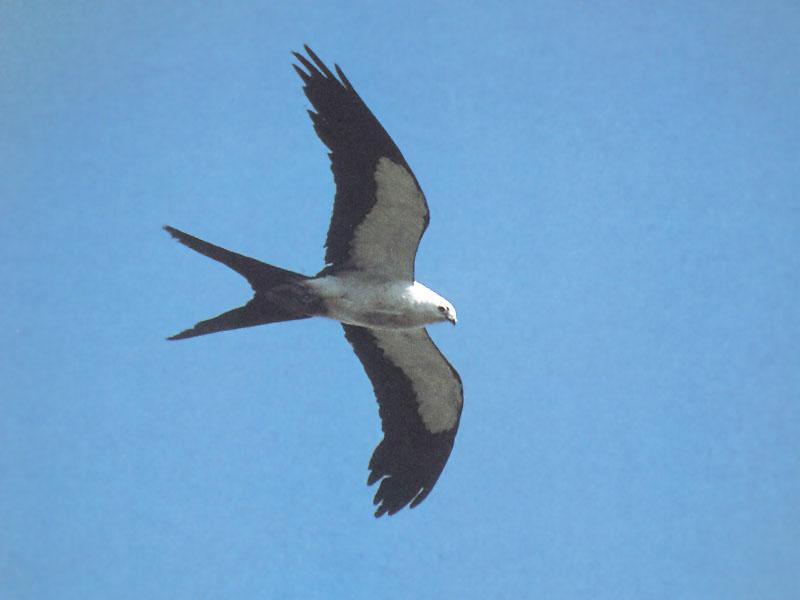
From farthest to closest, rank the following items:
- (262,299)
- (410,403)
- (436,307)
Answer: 1. (410,403)
2. (436,307)
3. (262,299)

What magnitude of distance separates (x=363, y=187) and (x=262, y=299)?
1.21 m

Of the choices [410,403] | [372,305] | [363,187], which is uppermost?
[363,187]

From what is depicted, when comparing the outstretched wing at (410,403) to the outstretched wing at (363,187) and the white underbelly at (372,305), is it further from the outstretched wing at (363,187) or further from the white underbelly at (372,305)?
the outstretched wing at (363,187)

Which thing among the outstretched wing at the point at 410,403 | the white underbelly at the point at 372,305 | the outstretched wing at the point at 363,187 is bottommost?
the outstretched wing at the point at 410,403

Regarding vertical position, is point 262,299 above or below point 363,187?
below

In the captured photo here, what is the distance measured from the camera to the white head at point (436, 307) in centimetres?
828

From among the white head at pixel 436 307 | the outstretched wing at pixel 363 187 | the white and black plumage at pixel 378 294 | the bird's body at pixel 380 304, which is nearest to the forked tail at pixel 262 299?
the white and black plumage at pixel 378 294

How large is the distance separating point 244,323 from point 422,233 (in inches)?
67.1

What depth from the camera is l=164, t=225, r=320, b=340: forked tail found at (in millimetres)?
7641

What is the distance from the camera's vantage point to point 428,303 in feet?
27.2

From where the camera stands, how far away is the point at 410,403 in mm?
9031

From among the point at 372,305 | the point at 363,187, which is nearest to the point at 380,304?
the point at 372,305

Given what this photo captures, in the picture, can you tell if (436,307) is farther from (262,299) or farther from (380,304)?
(262,299)

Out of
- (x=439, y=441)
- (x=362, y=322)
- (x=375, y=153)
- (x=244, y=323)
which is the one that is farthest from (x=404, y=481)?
(x=375, y=153)
